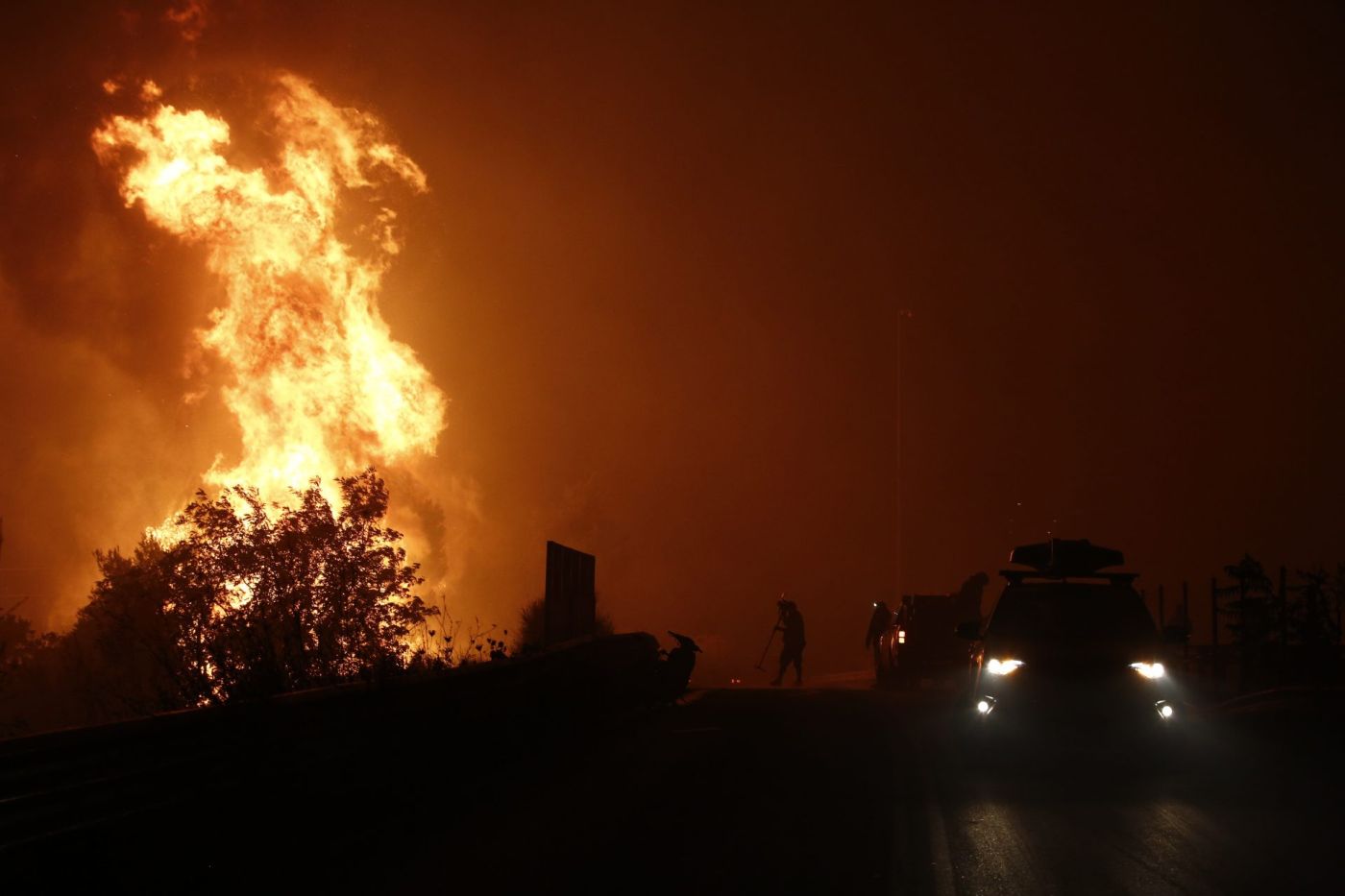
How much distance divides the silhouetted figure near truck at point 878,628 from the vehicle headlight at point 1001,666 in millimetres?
20718

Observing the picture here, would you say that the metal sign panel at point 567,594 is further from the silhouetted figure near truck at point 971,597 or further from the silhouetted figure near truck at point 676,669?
the silhouetted figure near truck at point 971,597

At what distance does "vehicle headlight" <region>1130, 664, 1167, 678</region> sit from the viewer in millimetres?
13289

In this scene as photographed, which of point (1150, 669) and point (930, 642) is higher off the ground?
point (1150, 669)

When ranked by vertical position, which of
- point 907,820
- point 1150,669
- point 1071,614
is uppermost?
point 1071,614

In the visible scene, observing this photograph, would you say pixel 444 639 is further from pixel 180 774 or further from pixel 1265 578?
pixel 1265 578

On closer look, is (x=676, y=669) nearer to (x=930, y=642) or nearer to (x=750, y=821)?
(x=930, y=642)

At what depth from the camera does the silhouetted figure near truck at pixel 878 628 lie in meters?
34.9

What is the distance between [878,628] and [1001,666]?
73.0ft

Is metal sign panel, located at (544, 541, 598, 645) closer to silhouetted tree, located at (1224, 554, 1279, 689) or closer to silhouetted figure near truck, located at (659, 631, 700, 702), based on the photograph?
silhouetted figure near truck, located at (659, 631, 700, 702)

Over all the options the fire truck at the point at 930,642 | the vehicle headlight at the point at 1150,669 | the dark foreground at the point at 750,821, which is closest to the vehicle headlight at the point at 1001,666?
the dark foreground at the point at 750,821

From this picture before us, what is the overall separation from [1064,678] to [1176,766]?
4.10 feet

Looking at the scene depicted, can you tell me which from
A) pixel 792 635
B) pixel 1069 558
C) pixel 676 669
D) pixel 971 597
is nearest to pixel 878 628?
pixel 792 635

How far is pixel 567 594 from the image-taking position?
23.6 m

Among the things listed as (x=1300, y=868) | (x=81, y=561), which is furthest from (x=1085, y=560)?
(x=81, y=561)
